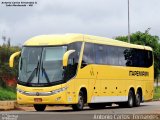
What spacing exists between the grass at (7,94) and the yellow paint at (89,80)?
10.6 meters

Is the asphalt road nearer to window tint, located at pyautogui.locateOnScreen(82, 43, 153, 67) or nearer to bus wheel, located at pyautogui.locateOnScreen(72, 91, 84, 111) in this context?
bus wheel, located at pyautogui.locateOnScreen(72, 91, 84, 111)

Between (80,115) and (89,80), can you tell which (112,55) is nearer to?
(89,80)

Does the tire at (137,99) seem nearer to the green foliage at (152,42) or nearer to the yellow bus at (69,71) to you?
the yellow bus at (69,71)

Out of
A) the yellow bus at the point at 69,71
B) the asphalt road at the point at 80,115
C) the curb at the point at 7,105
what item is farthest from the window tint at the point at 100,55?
the curb at the point at 7,105

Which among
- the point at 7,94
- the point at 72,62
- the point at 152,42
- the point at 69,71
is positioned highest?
the point at 152,42

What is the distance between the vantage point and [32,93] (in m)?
27.2

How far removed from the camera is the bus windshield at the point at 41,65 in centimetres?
2706

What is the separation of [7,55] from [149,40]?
1705 cm

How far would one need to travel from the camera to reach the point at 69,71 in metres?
27.4

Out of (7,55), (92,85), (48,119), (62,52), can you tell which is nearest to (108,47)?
(92,85)

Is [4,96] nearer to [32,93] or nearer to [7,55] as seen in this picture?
[7,55]

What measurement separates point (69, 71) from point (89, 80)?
2.21 m

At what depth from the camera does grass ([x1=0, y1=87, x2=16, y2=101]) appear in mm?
42500

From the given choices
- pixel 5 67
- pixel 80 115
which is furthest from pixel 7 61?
pixel 80 115
